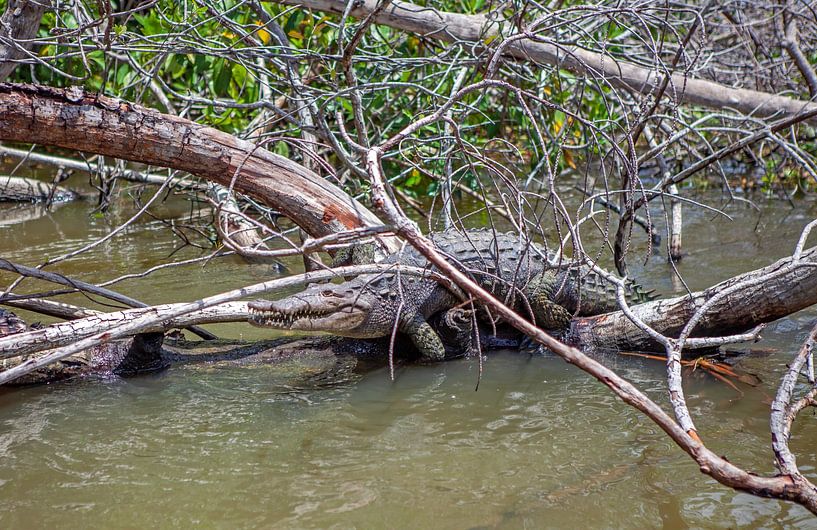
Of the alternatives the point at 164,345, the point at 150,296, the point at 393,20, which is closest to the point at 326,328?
the point at 164,345

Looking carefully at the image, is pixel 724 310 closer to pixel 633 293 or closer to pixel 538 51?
pixel 633 293

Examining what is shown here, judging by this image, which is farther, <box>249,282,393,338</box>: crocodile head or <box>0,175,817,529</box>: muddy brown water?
<box>249,282,393,338</box>: crocodile head

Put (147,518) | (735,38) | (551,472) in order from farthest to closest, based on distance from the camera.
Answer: (735,38) < (551,472) < (147,518)

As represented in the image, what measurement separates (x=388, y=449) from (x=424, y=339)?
1256mm

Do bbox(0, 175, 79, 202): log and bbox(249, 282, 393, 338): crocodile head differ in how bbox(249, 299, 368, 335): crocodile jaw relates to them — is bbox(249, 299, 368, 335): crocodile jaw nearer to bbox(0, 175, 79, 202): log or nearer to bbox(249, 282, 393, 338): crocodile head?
bbox(249, 282, 393, 338): crocodile head

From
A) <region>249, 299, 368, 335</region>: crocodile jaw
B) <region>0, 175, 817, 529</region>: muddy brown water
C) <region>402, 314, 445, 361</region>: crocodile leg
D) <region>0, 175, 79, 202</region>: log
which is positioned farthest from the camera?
<region>0, 175, 79, 202</region>: log

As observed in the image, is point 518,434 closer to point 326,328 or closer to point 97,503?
point 326,328

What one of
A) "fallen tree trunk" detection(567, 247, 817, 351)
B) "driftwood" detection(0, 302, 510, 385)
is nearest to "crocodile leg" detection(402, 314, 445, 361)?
"driftwood" detection(0, 302, 510, 385)

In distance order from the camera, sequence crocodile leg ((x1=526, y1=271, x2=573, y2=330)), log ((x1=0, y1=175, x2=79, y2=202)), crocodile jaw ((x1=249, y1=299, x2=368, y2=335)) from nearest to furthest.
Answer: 1. crocodile jaw ((x1=249, y1=299, x2=368, y2=335))
2. crocodile leg ((x1=526, y1=271, x2=573, y2=330))
3. log ((x1=0, y1=175, x2=79, y2=202))

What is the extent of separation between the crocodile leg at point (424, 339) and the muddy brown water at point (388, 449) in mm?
83

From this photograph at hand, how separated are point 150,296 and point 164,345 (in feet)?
4.37

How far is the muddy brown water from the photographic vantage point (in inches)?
123

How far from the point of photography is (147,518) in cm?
313

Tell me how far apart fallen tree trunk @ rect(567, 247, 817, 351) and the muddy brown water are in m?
0.17
